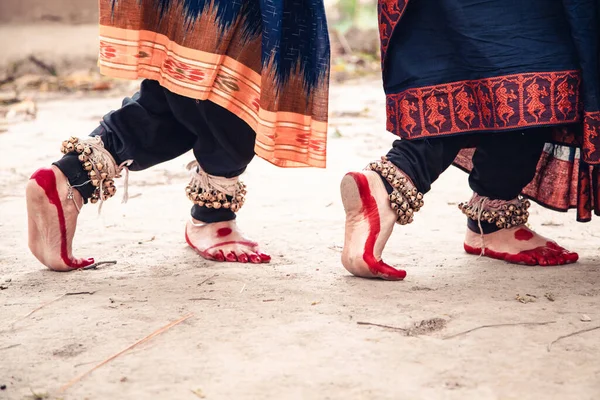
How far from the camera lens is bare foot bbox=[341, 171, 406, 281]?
1.80 metres

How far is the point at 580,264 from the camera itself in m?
2.00

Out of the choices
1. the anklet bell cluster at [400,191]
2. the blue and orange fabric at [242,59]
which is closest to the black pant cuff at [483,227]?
the anklet bell cluster at [400,191]

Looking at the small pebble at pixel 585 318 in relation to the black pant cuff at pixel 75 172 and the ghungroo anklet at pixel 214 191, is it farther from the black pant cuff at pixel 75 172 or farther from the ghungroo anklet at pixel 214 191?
the black pant cuff at pixel 75 172

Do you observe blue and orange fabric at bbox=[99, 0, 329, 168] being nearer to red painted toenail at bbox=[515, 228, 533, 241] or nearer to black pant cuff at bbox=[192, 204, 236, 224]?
black pant cuff at bbox=[192, 204, 236, 224]

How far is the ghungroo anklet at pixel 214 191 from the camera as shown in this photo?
208 centimetres

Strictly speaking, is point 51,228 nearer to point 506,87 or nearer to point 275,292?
point 275,292

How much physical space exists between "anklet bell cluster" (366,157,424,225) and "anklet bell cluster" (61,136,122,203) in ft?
2.17

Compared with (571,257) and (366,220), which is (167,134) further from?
(571,257)

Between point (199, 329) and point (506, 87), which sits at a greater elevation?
point (506, 87)

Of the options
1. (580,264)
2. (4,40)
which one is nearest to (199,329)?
(580,264)

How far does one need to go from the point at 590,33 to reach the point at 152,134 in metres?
1.06

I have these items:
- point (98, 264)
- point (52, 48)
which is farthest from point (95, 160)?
point (52, 48)

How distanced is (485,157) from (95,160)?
3.18 ft

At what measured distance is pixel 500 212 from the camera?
2.07 metres
